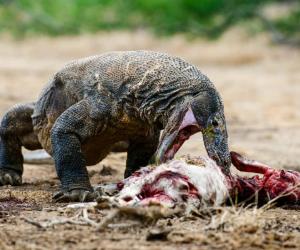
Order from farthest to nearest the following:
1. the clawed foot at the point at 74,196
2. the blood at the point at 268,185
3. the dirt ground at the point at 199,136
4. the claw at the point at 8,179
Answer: the claw at the point at 8,179, the clawed foot at the point at 74,196, the blood at the point at 268,185, the dirt ground at the point at 199,136

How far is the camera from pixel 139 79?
18.0 feet

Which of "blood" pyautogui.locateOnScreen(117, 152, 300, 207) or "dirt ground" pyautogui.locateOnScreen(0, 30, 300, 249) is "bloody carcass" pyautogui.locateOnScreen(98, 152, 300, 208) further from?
"dirt ground" pyautogui.locateOnScreen(0, 30, 300, 249)

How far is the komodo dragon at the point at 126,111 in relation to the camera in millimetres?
5012

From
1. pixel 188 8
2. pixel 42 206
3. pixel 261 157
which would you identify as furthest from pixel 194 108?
pixel 188 8

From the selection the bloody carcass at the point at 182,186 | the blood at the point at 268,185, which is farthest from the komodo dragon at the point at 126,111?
the blood at the point at 268,185

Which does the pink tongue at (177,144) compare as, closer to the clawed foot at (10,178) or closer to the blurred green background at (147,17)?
the clawed foot at (10,178)

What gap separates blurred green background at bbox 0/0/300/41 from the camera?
22984 mm

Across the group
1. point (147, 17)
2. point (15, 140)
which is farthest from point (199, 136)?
point (147, 17)

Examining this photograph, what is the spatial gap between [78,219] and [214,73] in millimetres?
14920

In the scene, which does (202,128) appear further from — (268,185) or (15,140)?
(15,140)

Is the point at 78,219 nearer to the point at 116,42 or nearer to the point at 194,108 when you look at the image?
the point at 194,108

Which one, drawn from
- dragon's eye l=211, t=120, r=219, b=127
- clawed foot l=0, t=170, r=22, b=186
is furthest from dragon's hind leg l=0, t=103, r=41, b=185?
dragon's eye l=211, t=120, r=219, b=127

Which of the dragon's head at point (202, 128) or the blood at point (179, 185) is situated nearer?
the blood at point (179, 185)

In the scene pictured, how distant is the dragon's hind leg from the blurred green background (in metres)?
16.3
